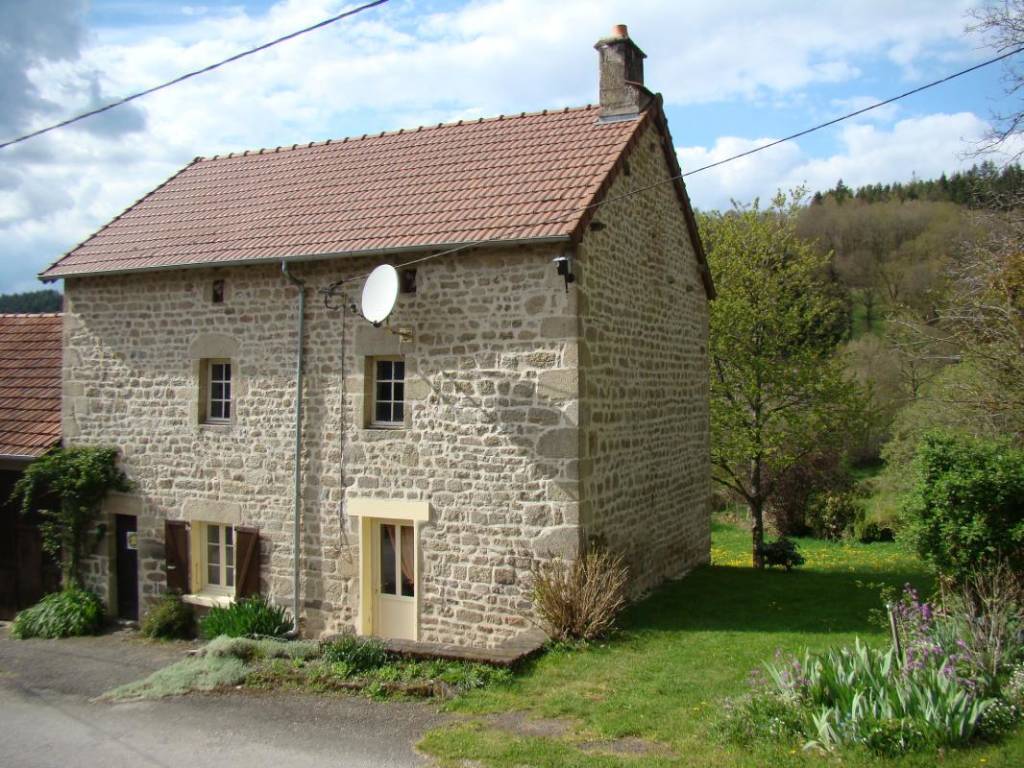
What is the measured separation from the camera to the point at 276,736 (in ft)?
23.3

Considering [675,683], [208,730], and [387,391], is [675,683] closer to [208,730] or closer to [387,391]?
[208,730]

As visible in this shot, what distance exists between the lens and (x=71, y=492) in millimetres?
12180

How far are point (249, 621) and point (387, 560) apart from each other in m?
1.90

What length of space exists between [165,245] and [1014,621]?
11537 millimetres

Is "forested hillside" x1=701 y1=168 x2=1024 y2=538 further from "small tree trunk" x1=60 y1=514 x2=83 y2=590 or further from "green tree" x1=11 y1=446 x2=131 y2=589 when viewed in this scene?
"small tree trunk" x1=60 y1=514 x2=83 y2=590

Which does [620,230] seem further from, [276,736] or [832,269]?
[832,269]

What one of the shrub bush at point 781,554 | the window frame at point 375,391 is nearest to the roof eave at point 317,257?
the window frame at point 375,391

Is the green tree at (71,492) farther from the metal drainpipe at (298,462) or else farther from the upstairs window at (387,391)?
the upstairs window at (387,391)

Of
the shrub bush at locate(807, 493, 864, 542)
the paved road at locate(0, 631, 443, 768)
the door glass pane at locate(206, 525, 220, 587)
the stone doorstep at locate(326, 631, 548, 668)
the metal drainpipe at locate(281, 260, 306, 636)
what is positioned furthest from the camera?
the shrub bush at locate(807, 493, 864, 542)

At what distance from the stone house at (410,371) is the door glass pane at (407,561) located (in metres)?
0.04

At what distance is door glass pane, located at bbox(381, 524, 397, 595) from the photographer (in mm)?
10547

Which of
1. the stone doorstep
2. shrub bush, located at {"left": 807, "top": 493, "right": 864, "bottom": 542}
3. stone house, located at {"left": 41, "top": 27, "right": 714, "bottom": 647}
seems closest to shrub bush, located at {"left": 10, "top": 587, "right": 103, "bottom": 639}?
stone house, located at {"left": 41, "top": 27, "right": 714, "bottom": 647}

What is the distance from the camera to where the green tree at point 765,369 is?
17.2m

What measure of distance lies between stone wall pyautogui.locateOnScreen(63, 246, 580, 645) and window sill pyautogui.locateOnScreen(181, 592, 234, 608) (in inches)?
26.5
